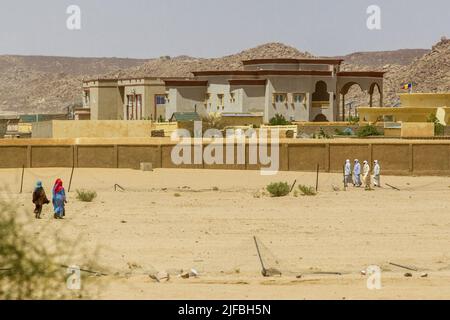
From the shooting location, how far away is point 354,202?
34094mm

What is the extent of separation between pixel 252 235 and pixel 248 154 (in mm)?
21154

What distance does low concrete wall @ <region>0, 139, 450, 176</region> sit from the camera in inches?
1800

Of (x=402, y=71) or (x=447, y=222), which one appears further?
(x=402, y=71)

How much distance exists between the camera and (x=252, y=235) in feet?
84.5

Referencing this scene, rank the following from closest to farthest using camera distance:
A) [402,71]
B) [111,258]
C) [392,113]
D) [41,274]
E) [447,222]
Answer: [41,274]
[111,258]
[447,222]
[392,113]
[402,71]

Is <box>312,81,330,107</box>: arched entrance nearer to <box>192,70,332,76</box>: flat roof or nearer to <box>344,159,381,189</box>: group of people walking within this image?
<box>192,70,332,76</box>: flat roof

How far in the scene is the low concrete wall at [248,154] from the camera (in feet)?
150

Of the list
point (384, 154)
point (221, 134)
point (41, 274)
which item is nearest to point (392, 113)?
point (221, 134)

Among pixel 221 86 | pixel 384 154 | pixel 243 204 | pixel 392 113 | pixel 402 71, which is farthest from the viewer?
pixel 402 71

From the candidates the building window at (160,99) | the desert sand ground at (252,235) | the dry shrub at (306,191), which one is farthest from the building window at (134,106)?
the dry shrub at (306,191)

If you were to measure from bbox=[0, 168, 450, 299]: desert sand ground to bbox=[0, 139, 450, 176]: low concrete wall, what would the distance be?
7.93ft

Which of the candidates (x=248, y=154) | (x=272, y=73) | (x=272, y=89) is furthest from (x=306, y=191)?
(x=272, y=73)

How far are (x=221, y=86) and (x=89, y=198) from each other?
38.9 metres
